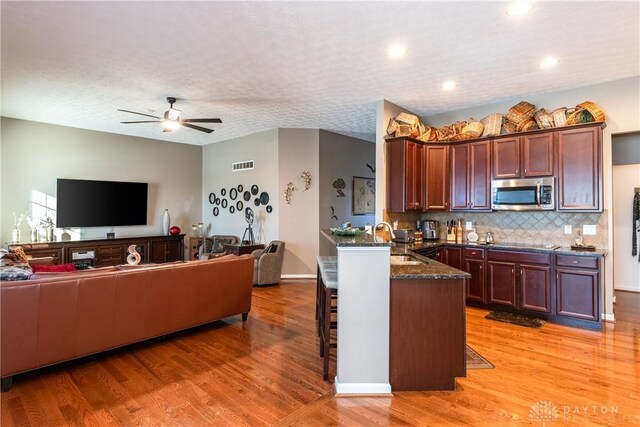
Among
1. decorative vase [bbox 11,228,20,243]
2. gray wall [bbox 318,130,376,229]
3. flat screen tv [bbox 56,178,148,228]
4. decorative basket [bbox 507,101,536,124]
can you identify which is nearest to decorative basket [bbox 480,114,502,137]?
decorative basket [bbox 507,101,536,124]

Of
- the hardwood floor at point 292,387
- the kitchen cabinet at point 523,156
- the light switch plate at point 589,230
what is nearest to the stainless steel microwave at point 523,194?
the kitchen cabinet at point 523,156

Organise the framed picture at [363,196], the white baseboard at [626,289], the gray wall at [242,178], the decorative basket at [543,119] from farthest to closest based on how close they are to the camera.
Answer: the framed picture at [363,196] < the gray wall at [242,178] < the white baseboard at [626,289] < the decorative basket at [543,119]

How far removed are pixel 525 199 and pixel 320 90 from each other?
3.07 m

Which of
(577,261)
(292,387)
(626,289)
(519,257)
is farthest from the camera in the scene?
(626,289)

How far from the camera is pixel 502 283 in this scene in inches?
169

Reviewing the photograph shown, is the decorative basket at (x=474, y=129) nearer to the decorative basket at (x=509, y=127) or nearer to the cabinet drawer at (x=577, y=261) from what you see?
the decorative basket at (x=509, y=127)

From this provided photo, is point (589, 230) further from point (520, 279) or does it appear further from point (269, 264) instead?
point (269, 264)

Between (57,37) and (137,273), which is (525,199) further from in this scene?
(57,37)

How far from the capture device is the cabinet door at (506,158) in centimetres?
448

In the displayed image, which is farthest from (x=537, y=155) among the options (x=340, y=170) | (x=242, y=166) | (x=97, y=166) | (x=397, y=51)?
(x=97, y=166)

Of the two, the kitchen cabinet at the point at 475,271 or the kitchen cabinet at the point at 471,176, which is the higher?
the kitchen cabinet at the point at 471,176

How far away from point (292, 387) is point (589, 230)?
13.5 feet

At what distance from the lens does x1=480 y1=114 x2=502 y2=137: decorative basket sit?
4.69 m

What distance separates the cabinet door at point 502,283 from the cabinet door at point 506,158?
4.04 feet
